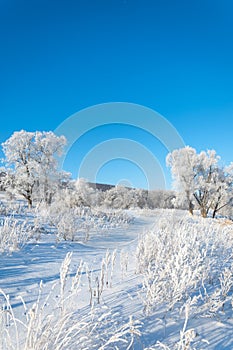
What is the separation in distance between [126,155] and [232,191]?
14381 mm

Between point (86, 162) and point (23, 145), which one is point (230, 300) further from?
point (86, 162)

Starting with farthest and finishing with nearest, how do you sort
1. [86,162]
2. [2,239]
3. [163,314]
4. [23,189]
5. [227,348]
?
[86,162] < [23,189] < [2,239] < [163,314] < [227,348]

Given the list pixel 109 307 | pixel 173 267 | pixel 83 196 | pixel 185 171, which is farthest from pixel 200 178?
pixel 109 307

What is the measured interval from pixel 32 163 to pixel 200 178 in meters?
19.5

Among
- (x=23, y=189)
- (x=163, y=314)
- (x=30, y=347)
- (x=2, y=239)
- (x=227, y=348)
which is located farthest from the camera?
(x=23, y=189)

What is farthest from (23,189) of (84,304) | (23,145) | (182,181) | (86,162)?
(84,304)

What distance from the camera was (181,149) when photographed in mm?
33594

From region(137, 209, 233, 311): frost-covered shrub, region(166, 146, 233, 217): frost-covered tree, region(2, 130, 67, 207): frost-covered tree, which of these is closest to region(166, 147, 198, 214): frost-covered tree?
region(166, 146, 233, 217): frost-covered tree

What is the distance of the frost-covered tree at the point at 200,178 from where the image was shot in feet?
103

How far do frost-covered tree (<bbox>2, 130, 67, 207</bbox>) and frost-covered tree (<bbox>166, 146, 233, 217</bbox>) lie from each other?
1452cm

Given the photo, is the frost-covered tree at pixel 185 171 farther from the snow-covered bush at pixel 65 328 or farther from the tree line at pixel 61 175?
the snow-covered bush at pixel 65 328

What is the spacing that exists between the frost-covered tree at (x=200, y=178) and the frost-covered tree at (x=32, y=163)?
14516 mm

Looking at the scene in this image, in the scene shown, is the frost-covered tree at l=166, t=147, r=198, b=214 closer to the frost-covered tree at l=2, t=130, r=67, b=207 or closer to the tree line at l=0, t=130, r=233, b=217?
the tree line at l=0, t=130, r=233, b=217

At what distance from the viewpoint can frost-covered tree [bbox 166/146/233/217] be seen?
3139 centimetres
